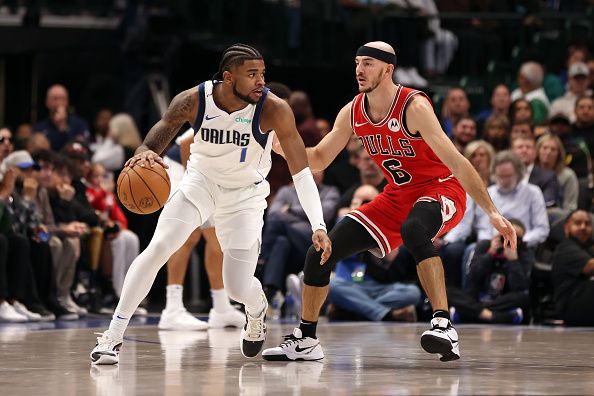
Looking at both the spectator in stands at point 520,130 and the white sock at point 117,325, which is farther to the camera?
the spectator in stands at point 520,130

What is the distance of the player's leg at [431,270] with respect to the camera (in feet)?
22.9

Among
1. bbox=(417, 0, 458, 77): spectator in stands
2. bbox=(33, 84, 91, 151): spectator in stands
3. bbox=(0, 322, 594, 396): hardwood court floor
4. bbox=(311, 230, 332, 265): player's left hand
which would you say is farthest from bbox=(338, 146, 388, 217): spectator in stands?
bbox=(311, 230, 332, 265): player's left hand

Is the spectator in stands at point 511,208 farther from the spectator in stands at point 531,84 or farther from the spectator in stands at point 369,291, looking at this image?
the spectator in stands at point 531,84

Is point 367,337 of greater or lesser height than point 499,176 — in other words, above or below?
below

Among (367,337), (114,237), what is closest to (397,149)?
(367,337)

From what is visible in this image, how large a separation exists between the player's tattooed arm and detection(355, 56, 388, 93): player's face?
102cm

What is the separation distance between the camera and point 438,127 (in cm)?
725

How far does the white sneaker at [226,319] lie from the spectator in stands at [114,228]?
253 cm

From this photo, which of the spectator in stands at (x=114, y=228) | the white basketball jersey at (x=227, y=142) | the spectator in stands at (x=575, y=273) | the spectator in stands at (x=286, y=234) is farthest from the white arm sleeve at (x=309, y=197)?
the spectator in stands at (x=114, y=228)

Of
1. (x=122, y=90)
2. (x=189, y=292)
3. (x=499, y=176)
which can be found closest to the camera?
(x=499, y=176)

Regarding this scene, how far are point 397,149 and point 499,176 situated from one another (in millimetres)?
4436

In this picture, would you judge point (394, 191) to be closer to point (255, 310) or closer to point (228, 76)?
point (255, 310)

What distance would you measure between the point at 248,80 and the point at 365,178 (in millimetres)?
5108

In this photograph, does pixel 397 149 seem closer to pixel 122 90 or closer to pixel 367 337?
pixel 367 337
